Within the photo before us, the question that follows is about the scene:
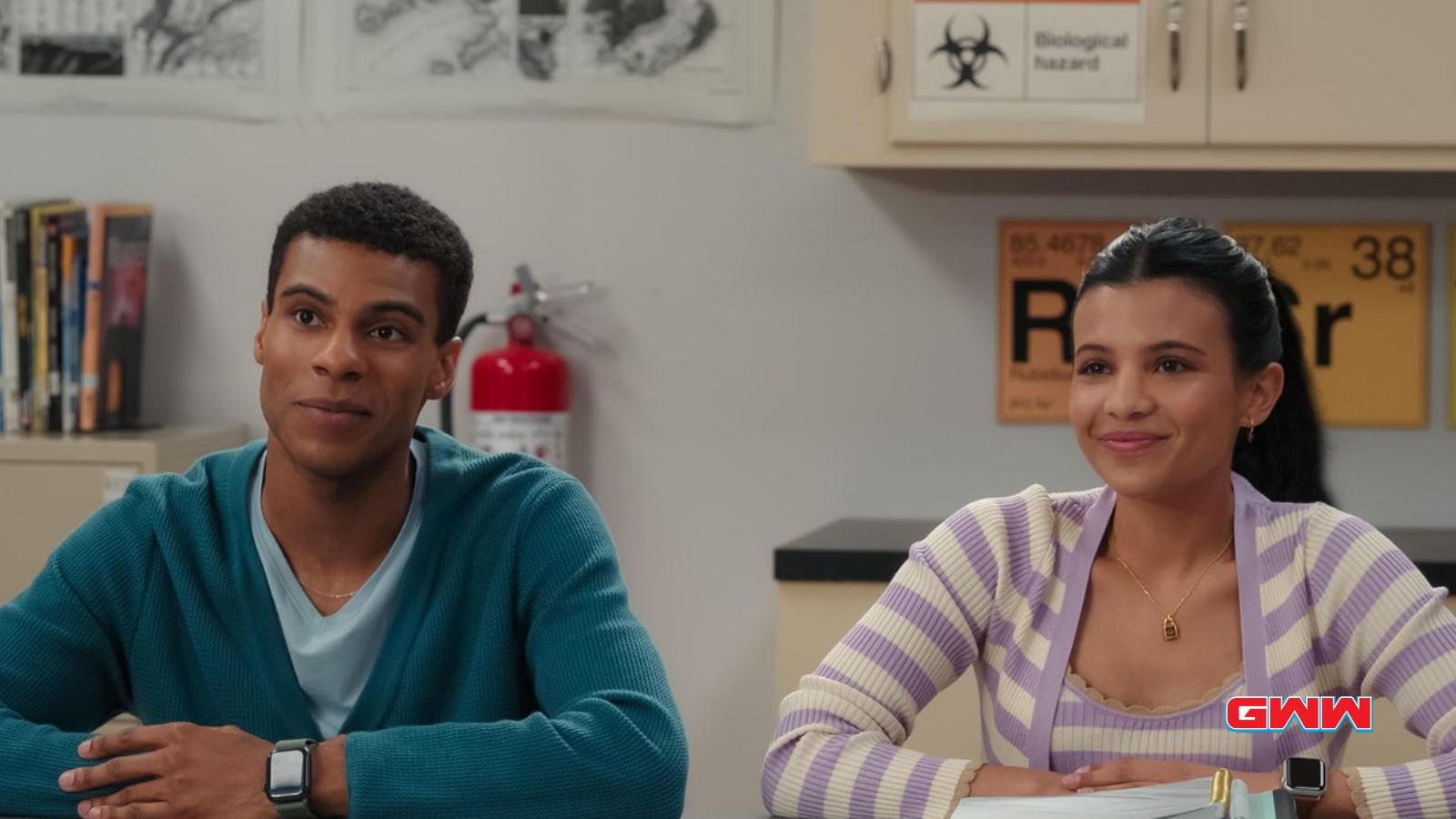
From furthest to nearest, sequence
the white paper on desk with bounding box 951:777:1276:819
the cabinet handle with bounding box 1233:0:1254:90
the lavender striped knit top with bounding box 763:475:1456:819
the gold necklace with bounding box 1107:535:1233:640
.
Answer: the cabinet handle with bounding box 1233:0:1254:90 → the gold necklace with bounding box 1107:535:1233:640 → the lavender striped knit top with bounding box 763:475:1456:819 → the white paper on desk with bounding box 951:777:1276:819

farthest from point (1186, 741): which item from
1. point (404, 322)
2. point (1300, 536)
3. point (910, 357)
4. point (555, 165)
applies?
point (555, 165)

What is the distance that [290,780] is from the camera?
51.7 inches

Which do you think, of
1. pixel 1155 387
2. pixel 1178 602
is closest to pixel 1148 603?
pixel 1178 602

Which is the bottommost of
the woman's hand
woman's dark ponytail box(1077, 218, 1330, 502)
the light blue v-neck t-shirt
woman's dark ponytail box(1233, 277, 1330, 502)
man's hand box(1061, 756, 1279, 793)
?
the woman's hand

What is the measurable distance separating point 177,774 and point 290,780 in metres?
0.09

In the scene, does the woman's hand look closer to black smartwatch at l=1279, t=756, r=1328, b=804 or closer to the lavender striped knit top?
the lavender striped knit top

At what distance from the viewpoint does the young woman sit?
150 centimetres

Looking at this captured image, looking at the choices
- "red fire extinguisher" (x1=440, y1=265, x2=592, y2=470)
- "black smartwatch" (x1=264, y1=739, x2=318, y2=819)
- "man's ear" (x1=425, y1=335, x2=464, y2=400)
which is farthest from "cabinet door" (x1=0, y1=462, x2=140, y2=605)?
"black smartwatch" (x1=264, y1=739, x2=318, y2=819)

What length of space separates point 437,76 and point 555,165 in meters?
0.25

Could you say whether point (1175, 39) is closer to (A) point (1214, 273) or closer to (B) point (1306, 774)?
(A) point (1214, 273)

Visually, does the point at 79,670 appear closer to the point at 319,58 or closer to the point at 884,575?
the point at 884,575

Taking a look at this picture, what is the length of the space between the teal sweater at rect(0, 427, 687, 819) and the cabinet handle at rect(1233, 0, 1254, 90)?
1348mm

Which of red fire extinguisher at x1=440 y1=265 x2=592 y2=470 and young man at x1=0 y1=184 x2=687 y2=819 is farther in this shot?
red fire extinguisher at x1=440 y1=265 x2=592 y2=470

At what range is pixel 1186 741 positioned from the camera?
1502 mm
